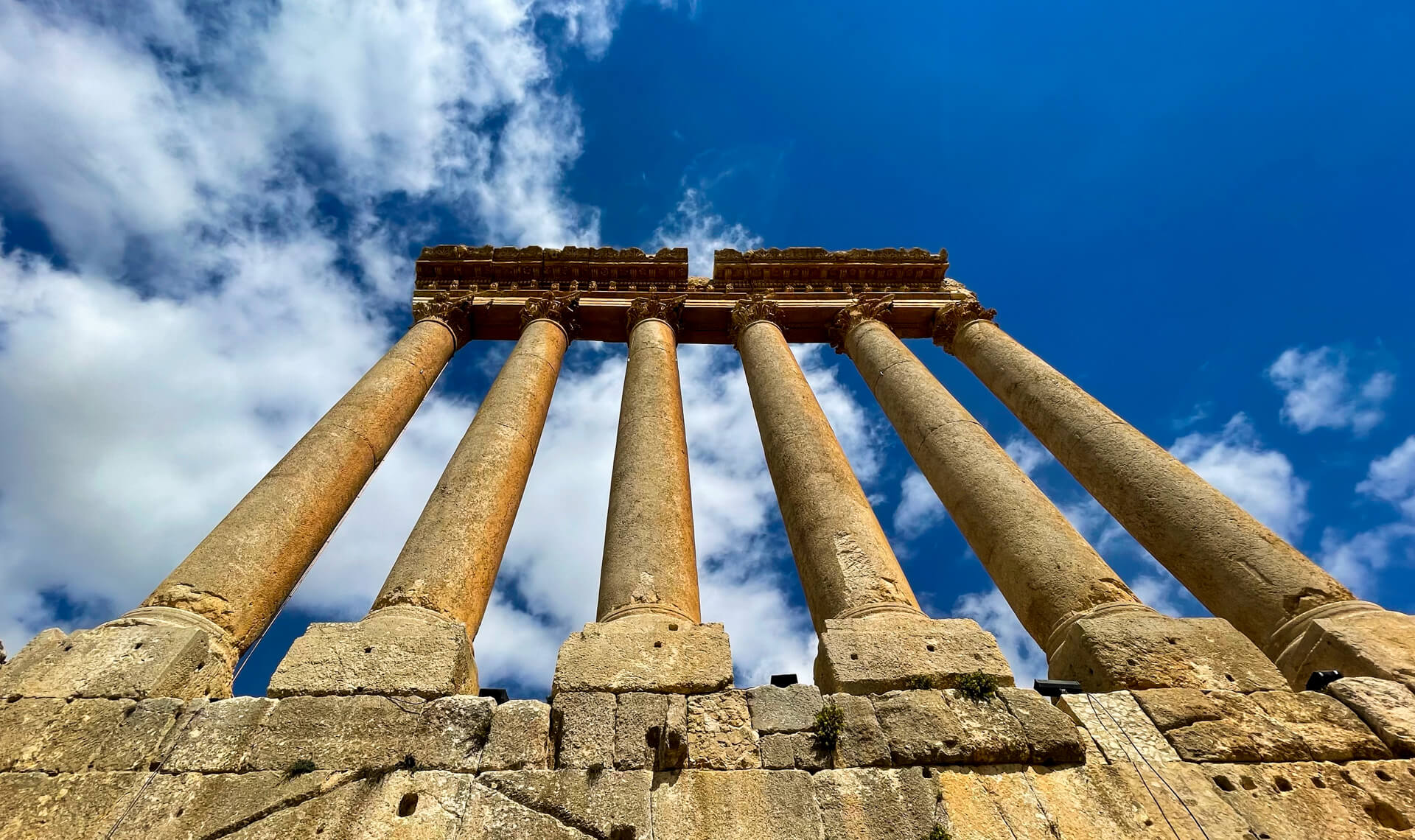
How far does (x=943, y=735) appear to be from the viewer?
22.0 feet

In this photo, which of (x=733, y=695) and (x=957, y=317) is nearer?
(x=733, y=695)

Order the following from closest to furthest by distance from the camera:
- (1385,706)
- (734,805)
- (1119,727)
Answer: (734,805)
(1119,727)
(1385,706)

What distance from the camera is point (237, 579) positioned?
29.1ft

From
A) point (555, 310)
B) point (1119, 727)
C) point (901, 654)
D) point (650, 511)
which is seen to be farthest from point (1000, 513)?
point (555, 310)

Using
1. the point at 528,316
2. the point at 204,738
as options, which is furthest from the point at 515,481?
the point at 528,316

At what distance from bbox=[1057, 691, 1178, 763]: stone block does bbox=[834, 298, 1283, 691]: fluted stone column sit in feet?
1.59

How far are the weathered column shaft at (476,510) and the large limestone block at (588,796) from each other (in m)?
3.12

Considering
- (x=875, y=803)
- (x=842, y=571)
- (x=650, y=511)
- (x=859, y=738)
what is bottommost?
(x=875, y=803)

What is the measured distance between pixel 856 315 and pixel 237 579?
559 inches

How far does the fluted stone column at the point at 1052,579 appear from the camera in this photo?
7.74m

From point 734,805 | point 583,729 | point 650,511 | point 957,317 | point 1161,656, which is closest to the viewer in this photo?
point 734,805

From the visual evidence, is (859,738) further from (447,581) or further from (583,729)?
(447,581)

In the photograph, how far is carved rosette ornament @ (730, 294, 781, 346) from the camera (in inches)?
723

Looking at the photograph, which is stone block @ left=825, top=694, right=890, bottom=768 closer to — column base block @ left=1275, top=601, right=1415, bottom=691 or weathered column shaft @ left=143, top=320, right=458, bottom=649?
column base block @ left=1275, top=601, right=1415, bottom=691
